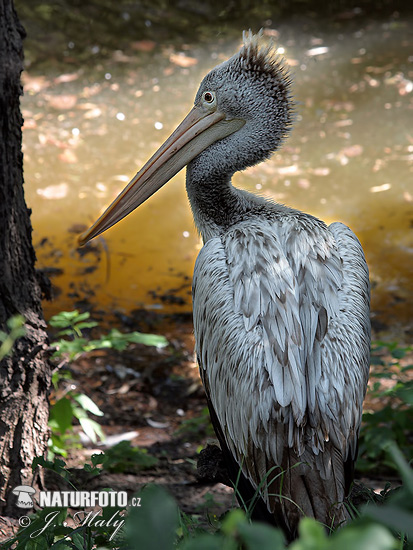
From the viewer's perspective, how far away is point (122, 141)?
7266mm

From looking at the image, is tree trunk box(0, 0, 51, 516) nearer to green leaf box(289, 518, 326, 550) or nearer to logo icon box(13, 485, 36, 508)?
logo icon box(13, 485, 36, 508)

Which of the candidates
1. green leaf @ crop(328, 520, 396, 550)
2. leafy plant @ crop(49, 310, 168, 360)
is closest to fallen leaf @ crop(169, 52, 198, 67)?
leafy plant @ crop(49, 310, 168, 360)

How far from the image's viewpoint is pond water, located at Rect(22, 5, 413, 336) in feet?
17.8

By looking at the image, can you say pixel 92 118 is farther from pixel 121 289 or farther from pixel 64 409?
pixel 64 409

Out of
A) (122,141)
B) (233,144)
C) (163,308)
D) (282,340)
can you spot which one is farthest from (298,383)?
(122,141)

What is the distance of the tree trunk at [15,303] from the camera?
8.96ft

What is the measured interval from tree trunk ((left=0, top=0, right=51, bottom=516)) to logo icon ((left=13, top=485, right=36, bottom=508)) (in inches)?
1.4

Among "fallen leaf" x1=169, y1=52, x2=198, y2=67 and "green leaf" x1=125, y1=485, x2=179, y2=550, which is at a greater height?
"fallen leaf" x1=169, y1=52, x2=198, y2=67

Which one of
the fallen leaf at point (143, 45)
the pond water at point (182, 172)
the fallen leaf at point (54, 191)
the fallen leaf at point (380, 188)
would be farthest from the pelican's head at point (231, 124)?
the fallen leaf at point (143, 45)

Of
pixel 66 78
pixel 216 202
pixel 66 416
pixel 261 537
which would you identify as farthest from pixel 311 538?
pixel 66 78

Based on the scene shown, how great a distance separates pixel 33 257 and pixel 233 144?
1.13 metres

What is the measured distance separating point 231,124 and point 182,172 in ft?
13.7

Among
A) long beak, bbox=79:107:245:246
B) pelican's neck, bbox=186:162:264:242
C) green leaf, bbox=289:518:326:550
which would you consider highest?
long beak, bbox=79:107:245:246
